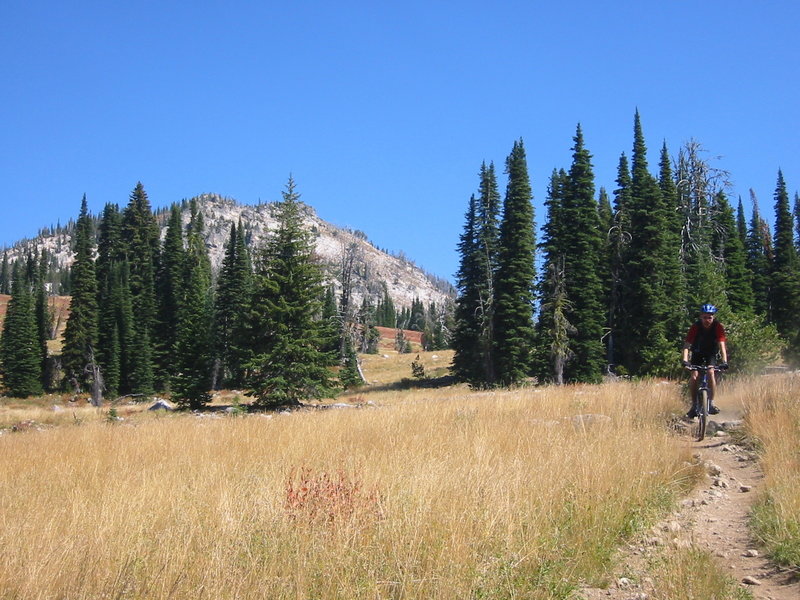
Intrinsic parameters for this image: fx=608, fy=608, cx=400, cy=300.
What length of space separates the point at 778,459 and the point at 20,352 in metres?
68.6

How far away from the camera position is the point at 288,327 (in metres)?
28.8

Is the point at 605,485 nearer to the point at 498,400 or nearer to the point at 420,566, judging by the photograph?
A: the point at 420,566

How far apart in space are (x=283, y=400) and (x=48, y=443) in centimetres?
1713

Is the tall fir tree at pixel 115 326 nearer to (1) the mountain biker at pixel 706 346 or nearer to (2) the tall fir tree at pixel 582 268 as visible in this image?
(2) the tall fir tree at pixel 582 268

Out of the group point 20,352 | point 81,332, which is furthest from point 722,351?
point 20,352

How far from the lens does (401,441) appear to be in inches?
369

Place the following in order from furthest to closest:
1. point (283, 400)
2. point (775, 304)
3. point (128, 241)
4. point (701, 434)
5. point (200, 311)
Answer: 1. point (128, 241)
2. point (775, 304)
3. point (200, 311)
4. point (283, 400)
5. point (701, 434)

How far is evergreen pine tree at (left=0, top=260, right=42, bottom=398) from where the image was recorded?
60844 millimetres

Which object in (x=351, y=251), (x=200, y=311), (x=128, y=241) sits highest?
(x=128, y=241)

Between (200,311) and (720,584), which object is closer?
(720,584)

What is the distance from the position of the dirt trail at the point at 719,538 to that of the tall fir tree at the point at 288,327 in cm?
2194

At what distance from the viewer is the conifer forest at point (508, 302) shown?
29.2 m

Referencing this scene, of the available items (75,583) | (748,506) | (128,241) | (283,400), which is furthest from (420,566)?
(128,241)

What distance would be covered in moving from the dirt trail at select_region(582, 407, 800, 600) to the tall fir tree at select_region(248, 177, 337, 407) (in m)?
21.9
